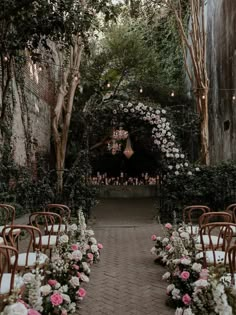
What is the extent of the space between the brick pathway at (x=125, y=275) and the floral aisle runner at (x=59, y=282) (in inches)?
8.5

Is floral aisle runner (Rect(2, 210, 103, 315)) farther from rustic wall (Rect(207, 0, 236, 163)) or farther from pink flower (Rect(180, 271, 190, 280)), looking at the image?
rustic wall (Rect(207, 0, 236, 163))

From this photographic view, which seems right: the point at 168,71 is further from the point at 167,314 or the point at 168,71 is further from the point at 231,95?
the point at 167,314

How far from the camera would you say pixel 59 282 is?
4.21 metres

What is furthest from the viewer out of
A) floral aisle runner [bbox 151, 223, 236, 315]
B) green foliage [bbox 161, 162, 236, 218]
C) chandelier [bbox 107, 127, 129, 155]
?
chandelier [bbox 107, 127, 129, 155]

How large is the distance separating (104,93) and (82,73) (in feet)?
3.78

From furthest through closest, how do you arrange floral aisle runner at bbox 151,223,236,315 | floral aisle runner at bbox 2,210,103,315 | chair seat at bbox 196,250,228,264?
chair seat at bbox 196,250,228,264, floral aisle runner at bbox 2,210,103,315, floral aisle runner at bbox 151,223,236,315

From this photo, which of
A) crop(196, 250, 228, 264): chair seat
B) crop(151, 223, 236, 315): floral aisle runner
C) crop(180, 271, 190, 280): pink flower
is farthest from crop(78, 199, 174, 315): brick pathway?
crop(196, 250, 228, 264): chair seat

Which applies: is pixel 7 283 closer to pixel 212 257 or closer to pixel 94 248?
pixel 212 257

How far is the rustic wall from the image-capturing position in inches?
434

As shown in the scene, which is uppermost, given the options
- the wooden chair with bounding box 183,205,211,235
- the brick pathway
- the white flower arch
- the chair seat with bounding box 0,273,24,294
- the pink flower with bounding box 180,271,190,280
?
the white flower arch

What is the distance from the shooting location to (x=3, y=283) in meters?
3.40

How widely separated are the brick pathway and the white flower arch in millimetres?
1499

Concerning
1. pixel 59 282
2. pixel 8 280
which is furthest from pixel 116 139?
pixel 8 280

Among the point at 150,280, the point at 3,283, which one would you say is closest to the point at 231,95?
the point at 150,280
